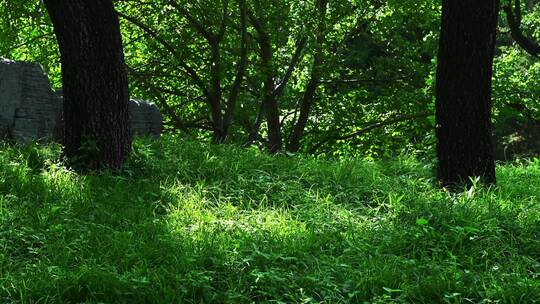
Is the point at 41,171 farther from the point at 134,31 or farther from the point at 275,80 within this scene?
the point at 275,80

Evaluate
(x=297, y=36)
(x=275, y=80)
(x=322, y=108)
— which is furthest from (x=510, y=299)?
(x=322, y=108)

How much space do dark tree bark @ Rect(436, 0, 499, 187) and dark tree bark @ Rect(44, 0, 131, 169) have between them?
11.1 feet

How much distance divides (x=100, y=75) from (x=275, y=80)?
316 inches

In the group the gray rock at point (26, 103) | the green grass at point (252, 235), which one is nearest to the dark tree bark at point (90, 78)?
the green grass at point (252, 235)

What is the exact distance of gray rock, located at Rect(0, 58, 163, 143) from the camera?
7039mm

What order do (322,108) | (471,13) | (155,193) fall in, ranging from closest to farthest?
1. (155,193)
2. (471,13)
3. (322,108)

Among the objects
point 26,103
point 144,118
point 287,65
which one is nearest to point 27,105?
point 26,103

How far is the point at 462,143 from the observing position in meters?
6.18

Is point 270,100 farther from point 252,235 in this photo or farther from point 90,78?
point 252,235

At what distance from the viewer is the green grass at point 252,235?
3641 millimetres

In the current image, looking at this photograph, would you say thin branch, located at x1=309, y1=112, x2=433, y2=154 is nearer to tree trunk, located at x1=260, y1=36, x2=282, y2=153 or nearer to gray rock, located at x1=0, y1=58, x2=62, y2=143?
tree trunk, located at x1=260, y1=36, x2=282, y2=153

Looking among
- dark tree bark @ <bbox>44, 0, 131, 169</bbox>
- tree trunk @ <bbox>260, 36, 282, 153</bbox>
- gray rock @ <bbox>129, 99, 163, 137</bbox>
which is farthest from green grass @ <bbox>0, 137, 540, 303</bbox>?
tree trunk @ <bbox>260, 36, 282, 153</bbox>

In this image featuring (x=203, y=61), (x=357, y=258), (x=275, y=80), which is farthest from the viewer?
(x=275, y=80)

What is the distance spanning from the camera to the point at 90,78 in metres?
6.28
